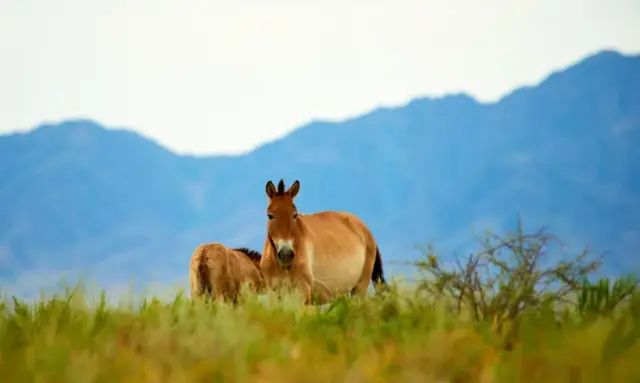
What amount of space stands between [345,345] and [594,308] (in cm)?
234

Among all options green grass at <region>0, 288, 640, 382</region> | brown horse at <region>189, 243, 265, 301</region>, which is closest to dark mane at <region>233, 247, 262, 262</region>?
brown horse at <region>189, 243, 265, 301</region>

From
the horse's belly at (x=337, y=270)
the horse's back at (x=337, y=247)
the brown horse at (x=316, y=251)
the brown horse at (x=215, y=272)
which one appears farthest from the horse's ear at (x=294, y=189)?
the brown horse at (x=215, y=272)

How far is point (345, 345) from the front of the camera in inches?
211

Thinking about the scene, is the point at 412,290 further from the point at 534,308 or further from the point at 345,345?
the point at 345,345

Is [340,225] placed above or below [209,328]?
above

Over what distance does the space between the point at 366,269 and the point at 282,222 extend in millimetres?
2725

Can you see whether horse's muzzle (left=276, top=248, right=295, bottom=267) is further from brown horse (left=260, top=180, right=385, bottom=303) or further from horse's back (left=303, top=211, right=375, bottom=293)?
horse's back (left=303, top=211, right=375, bottom=293)

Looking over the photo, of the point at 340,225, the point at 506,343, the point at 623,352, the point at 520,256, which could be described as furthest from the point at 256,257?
the point at 623,352

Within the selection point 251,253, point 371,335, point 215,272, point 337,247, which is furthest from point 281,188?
point 371,335

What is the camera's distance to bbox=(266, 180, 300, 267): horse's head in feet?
31.7

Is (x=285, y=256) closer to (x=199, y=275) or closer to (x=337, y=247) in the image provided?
(x=337, y=247)

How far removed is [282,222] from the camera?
9719 mm

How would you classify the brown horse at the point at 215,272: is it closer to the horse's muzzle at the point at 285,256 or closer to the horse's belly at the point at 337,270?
the horse's belly at the point at 337,270

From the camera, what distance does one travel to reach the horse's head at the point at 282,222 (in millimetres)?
9648
